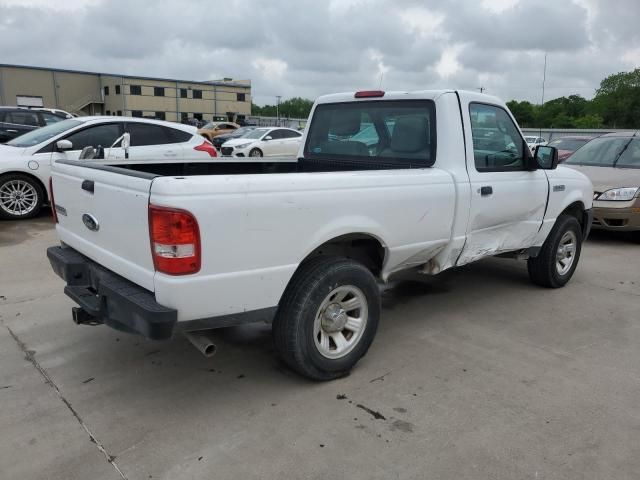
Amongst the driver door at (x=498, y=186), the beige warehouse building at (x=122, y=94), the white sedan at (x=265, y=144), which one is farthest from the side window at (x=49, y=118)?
the beige warehouse building at (x=122, y=94)

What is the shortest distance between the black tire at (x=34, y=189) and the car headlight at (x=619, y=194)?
28.3 ft

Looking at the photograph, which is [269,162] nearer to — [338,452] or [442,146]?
[442,146]

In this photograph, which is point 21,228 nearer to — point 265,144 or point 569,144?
point 569,144

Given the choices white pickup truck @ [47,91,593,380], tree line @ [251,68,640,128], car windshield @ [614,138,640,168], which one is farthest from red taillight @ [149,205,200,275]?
tree line @ [251,68,640,128]

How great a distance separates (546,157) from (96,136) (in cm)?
684

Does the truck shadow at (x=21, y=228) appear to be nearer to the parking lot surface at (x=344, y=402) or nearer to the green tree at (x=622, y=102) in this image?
the parking lot surface at (x=344, y=402)

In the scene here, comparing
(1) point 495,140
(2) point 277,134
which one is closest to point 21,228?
(1) point 495,140

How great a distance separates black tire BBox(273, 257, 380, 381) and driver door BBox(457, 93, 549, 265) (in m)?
1.29

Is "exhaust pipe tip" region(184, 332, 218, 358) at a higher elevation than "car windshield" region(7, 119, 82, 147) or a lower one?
lower

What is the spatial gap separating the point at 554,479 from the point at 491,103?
119 inches

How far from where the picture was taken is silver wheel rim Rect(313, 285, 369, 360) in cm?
337

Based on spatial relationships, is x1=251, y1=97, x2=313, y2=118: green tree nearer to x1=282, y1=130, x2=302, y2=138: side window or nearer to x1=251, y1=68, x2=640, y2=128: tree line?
x1=251, y1=68, x2=640, y2=128: tree line

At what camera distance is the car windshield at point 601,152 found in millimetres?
8711

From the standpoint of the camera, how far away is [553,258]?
5.39 metres
